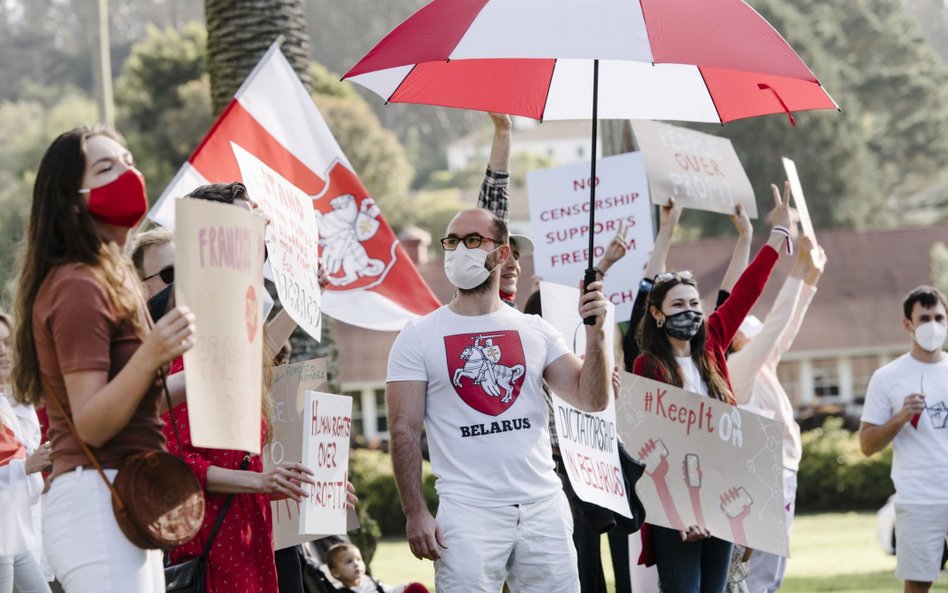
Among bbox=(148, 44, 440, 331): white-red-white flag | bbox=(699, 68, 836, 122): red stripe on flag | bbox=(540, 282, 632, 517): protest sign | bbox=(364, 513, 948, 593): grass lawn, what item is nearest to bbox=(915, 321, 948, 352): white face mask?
bbox=(699, 68, 836, 122): red stripe on flag

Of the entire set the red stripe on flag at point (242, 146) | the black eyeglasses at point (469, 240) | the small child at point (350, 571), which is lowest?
the small child at point (350, 571)

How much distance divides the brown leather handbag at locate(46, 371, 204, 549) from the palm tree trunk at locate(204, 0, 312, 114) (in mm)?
6544

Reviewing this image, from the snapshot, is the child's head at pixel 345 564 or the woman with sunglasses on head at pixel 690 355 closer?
the woman with sunglasses on head at pixel 690 355

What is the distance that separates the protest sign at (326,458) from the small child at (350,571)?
3455 mm

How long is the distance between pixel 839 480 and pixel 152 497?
70.1ft

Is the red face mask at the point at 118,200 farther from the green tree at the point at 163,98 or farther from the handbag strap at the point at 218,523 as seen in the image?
the green tree at the point at 163,98

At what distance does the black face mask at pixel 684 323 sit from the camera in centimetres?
661

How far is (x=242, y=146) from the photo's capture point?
732 centimetres

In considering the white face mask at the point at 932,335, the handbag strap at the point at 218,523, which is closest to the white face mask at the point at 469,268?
the handbag strap at the point at 218,523

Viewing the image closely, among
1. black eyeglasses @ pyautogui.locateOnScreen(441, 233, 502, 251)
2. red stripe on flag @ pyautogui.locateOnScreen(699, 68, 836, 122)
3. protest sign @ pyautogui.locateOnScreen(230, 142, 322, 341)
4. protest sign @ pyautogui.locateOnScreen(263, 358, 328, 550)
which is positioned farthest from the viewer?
red stripe on flag @ pyautogui.locateOnScreen(699, 68, 836, 122)

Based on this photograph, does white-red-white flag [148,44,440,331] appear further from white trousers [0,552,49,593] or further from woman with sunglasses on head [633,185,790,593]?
white trousers [0,552,49,593]

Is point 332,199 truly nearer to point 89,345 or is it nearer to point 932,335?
point 932,335

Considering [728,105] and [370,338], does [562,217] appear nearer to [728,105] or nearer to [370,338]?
[728,105]

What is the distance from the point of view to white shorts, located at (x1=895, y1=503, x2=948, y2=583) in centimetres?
832
